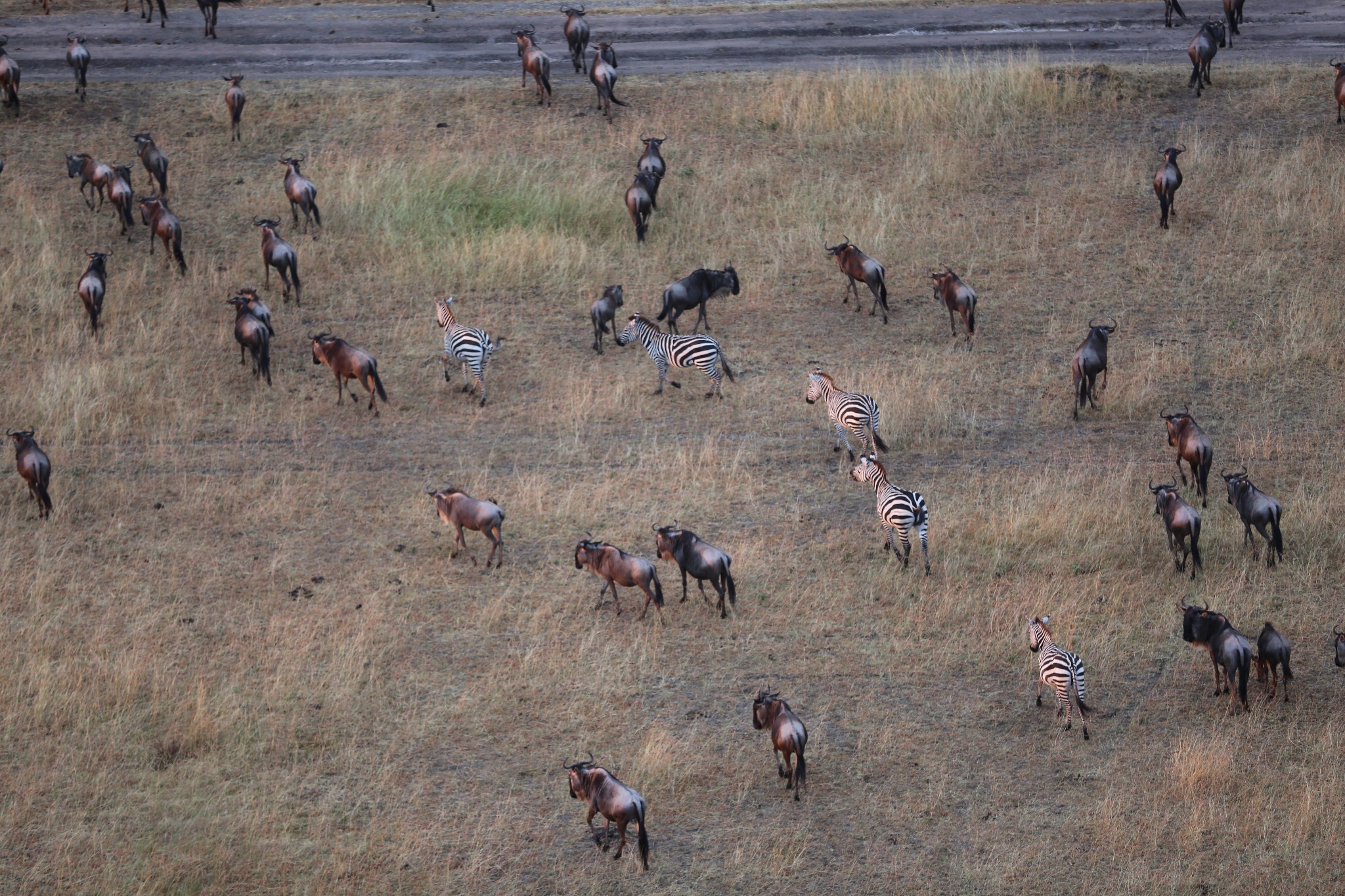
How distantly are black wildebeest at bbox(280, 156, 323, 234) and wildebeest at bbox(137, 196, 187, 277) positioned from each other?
6.34 feet

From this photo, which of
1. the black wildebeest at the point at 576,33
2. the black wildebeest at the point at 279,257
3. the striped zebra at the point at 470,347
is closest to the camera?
the striped zebra at the point at 470,347

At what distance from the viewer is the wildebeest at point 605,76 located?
99.0 ft

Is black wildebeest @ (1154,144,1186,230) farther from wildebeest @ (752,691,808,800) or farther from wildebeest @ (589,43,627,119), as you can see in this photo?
wildebeest @ (752,691,808,800)

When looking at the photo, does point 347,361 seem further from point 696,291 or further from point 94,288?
point 696,291

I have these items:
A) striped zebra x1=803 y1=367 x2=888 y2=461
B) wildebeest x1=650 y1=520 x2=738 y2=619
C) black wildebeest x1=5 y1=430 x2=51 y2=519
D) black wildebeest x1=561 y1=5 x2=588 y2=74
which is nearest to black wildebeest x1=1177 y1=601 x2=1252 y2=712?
wildebeest x1=650 y1=520 x2=738 y2=619

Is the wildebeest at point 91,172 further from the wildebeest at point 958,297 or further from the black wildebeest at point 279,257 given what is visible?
the wildebeest at point 958,297

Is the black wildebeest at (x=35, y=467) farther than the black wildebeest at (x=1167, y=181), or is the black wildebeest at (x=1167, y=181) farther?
the black wildebeest at (x=1167, y=181)

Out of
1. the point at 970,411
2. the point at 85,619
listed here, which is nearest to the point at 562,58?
the point at 970,411

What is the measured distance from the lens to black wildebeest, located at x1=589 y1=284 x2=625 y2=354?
77.3ft

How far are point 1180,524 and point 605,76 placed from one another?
1670 cm

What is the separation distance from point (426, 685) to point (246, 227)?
13.7 metres

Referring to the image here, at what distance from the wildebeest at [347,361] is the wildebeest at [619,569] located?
5.88 metres

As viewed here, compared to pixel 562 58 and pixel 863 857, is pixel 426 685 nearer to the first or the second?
pixel 863 857

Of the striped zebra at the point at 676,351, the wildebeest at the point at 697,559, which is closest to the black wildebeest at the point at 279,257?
the striped zebra at the point at 676,351
